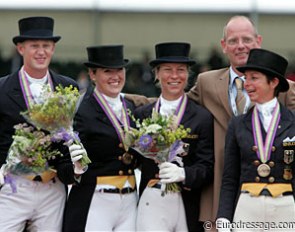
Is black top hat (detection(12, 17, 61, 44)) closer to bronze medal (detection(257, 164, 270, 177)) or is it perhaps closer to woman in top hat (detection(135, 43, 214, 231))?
woman in top hat (detection(135, 43, 214, 231))

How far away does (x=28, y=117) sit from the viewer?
19.1 ft

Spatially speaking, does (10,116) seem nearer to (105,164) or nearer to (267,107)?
(105,164)

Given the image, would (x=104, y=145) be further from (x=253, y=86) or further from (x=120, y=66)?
(x=253, y=86)

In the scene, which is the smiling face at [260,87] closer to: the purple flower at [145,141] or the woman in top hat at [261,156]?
the woman in top hat at [261,156]

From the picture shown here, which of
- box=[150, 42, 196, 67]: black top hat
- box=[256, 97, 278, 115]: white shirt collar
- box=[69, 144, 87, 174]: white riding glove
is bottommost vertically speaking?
box=[69, 144, 87, 174]: white riding glove

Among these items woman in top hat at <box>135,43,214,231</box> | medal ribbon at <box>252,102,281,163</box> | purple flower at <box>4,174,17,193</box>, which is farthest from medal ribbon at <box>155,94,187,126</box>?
purple flower at <box>4,174,17,193</box>

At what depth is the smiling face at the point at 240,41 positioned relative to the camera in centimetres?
639

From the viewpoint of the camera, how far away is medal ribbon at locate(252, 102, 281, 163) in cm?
572

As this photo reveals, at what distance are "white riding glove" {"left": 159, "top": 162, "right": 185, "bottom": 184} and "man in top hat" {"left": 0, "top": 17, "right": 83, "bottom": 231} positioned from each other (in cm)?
67

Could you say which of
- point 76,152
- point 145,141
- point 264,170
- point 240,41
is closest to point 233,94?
point 240,41

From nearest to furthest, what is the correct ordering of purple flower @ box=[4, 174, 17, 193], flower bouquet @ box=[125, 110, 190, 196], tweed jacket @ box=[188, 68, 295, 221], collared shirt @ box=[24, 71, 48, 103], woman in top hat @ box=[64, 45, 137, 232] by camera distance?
flower bouquet @ box=[125, 110, 190, 196], purple flower @ box=[4, 174, 17, 193], woman in top hat @ box=[64, 45, 137, 232], tweed jacket @ box=[188, 68, 295, 221], collared shirt @ box=[24, 71, 48, 103]

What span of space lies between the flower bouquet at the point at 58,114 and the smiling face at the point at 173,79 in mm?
735

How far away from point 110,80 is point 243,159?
3.93 ft

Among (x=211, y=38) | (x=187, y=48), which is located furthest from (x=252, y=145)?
(x=211, y=38)
